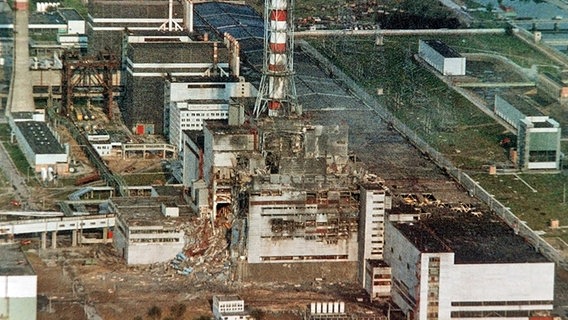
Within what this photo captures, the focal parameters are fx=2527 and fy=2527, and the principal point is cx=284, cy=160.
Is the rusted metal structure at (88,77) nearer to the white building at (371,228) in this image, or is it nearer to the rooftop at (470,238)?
the white building at (371,228)

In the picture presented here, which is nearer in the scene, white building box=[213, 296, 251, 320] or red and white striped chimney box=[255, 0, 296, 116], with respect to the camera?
white building box=[213, 296, 251, 320]

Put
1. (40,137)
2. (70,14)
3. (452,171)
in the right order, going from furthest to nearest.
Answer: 1. (70,14)
2. (40,137)
3. (452,171)

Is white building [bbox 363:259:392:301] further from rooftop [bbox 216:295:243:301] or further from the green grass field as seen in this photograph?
the green grass field

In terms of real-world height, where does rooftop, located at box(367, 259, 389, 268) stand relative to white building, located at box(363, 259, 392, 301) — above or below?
above

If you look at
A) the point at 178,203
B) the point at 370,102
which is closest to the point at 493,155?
the point at 370,102

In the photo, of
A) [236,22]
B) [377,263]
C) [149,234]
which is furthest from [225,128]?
[236,22]

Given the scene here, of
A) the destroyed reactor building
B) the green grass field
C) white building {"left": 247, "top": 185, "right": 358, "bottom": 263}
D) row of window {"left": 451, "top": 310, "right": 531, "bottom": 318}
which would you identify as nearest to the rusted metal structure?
the green grass field

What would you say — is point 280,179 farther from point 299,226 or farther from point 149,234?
point 149,234
